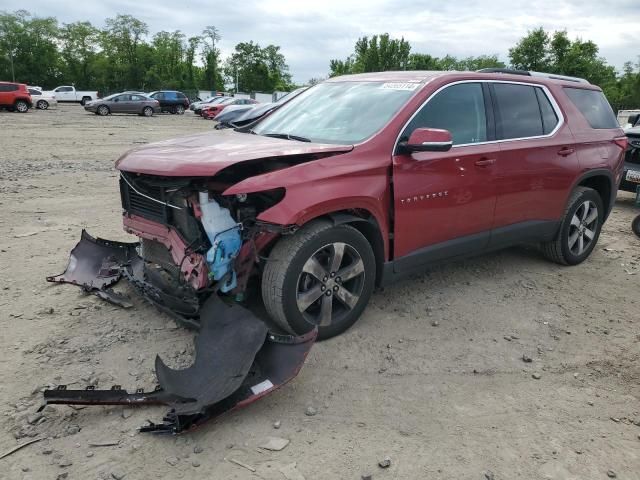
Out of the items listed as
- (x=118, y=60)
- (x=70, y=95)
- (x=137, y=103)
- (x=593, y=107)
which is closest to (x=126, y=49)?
(x=118, y=60)

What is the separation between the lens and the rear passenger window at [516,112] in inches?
177

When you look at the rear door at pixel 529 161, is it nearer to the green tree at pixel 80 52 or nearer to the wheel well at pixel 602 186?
the wheel well at pixel 602 186

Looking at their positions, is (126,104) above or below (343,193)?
above

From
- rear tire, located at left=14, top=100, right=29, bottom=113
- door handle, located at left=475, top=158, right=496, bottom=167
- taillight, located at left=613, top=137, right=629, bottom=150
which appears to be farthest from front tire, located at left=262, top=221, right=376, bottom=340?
rear tire, located at left=14, top=100, right=29, bottom=113

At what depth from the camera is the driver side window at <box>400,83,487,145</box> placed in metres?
3.97

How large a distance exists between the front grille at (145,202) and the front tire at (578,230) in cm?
391

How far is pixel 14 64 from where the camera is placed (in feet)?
227

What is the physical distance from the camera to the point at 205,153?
343cm

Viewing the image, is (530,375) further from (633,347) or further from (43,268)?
(43,268)

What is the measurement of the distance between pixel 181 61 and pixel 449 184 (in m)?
90.6

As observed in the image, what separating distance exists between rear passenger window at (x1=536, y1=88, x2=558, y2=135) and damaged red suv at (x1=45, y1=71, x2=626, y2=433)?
2 cm

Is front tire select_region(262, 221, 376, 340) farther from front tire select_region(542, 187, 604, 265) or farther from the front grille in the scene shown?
front tire select_region(542, 187, 604, 265)

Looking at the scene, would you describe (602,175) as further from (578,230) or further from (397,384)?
(397,384)

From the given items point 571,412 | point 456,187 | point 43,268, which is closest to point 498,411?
point 571,412
